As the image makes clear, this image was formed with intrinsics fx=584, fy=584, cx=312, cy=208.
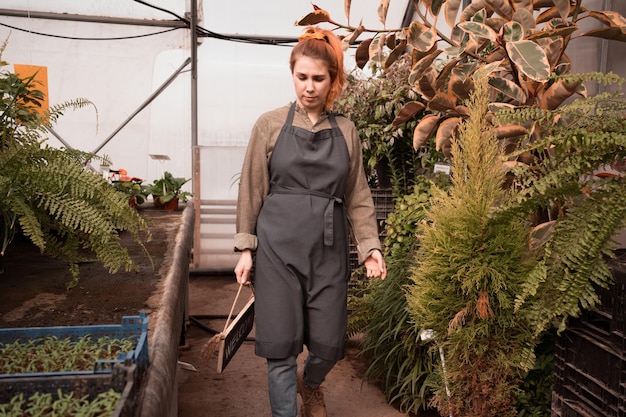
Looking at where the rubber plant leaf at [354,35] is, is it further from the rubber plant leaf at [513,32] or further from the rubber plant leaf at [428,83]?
the rubber plant leaf at [513,32]

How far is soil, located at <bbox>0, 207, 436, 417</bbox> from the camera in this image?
151cm

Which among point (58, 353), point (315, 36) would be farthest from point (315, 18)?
point (58, 353)

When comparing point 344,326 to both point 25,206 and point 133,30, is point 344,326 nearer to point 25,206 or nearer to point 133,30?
point 25,206

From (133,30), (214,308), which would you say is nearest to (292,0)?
(133,30)

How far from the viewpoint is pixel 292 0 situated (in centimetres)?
540

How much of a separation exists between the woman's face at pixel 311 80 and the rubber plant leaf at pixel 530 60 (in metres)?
0.62

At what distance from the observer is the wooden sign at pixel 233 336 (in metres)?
1.85

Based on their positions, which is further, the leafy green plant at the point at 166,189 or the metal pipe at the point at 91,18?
the metal pipe at the point at 91,18

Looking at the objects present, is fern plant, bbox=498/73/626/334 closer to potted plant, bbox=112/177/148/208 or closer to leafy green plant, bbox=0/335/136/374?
leafy green plant, bbox=0/335/136/374

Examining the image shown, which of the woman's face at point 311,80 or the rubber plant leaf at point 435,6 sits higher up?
the rubber plant leaf at point 435,6

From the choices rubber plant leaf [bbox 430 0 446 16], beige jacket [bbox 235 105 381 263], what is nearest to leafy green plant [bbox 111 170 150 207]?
beige jacket [bbox 235 105 381 263]

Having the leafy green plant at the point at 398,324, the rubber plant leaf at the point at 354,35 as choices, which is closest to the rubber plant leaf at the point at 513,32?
the rubber plant leaf at the point at 354,35

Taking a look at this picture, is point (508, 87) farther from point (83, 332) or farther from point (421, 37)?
point (83, 332)

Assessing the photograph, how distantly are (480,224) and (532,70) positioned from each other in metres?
0.53
